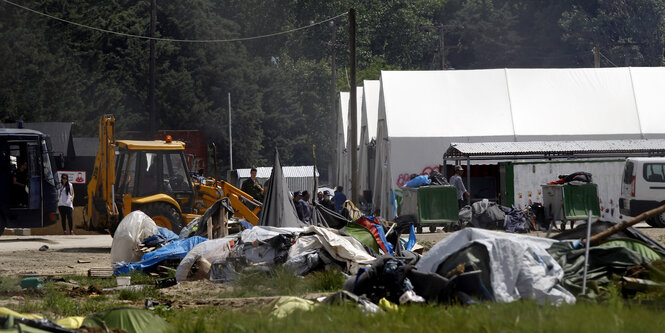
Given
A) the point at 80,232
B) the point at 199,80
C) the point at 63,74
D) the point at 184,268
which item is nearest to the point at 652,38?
the point at 199,80

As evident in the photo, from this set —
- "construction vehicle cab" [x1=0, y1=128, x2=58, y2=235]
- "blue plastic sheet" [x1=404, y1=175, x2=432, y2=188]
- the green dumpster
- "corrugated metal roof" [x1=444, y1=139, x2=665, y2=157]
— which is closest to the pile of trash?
"construction vehicle cab" [x1=0, y1=128, x2=58, y2=235]

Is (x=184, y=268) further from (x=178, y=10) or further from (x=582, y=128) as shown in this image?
(x=178, y=10)

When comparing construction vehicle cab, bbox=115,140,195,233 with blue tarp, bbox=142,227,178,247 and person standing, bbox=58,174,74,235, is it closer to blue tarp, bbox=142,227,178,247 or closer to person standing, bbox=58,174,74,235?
blue tarp, bbox=142,227,178,247

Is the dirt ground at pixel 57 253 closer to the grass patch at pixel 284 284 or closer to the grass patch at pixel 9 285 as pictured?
the grass patch at pixel 284 284

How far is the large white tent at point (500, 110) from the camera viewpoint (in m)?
32.0

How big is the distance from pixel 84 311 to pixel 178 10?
52673 mm

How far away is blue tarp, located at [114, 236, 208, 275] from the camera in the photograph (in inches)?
620

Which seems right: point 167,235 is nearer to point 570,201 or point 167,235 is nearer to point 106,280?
point 106,280

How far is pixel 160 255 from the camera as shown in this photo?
16.0 meters

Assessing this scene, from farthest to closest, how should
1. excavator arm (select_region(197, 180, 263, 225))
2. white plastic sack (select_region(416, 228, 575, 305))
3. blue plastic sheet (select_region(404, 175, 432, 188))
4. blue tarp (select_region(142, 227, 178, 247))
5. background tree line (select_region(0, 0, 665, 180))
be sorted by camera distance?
background tree line (select_region(0, 0, 665, 180)) < blue plastic sheet (select_region(404, 175, 432, 188)) < excavator arm (select_region(197, 180, 263, 225)) < blue tarp (select_region(142, 227, 178, 247)) < white plastic sack (select_region(416, 228, 575, 305))

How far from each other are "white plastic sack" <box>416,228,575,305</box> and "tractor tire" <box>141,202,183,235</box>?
1226 centimetres

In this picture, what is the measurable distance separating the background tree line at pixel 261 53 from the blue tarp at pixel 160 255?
107ft

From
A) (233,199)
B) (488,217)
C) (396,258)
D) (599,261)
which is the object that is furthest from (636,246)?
(488,217)

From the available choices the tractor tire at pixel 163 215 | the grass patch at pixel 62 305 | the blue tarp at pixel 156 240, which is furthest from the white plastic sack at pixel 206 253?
the tractor tire at pixel 163 215
